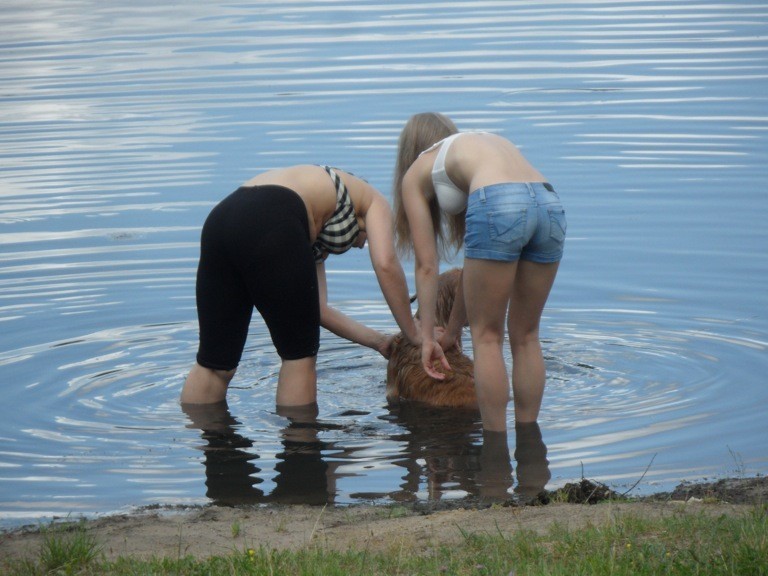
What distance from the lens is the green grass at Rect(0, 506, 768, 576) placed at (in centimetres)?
372

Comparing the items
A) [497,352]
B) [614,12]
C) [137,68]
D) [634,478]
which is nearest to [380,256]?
[497,352]

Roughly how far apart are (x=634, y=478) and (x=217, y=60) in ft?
50.0

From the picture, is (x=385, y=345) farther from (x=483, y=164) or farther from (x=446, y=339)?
(x=483, y=164)

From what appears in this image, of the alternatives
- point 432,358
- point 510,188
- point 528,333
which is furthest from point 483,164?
point 432,358

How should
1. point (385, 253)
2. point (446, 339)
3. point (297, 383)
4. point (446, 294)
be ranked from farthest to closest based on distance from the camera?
1. point (446, 294)
2. point (446, 339)
3. point (297, 383)
4. point (385, 253)

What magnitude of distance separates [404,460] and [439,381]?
2.82 feet

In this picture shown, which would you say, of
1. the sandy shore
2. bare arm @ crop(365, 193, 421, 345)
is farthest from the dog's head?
the sandy shore

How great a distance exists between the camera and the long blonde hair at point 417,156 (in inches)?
245

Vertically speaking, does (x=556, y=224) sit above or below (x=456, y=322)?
above

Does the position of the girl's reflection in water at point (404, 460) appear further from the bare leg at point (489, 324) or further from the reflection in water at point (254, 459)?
the bare leg at point (489, 324)

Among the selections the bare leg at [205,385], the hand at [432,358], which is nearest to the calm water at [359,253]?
the bare leg at [205,385]

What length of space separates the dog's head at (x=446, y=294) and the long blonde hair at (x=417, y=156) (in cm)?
66

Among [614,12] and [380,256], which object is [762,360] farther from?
[614,12]

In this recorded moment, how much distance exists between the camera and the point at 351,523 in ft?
15.8
